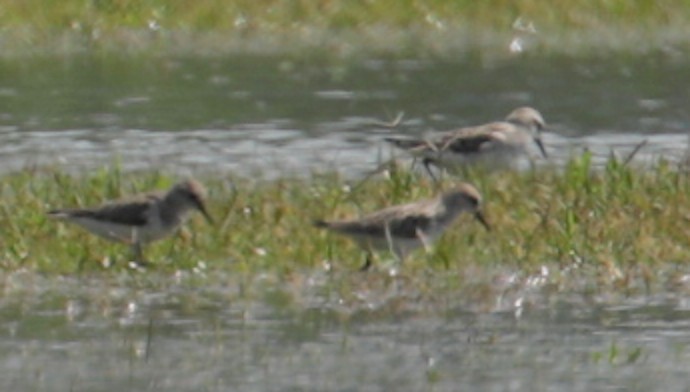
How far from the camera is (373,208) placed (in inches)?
598

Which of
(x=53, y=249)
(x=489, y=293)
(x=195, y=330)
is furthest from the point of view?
(x=53, y=249)

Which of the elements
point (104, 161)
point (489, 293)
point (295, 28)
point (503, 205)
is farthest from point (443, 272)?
point (295, 28)

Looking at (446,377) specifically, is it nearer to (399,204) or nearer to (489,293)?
(489,293)

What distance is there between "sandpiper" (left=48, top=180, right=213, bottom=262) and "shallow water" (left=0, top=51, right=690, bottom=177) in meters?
3.31

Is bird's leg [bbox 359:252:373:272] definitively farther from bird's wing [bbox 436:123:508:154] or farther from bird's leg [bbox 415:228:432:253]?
bird's wing [bbox 436:123:508:154]

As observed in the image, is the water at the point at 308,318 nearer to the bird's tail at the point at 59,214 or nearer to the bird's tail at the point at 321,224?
the bird's tail at the point at 321,224

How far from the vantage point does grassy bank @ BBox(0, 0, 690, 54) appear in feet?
87.5

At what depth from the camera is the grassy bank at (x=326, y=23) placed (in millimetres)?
26672

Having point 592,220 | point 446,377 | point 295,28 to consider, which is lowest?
point 446,377

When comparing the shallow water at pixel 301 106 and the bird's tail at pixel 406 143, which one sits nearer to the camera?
the bird's tail at pixel 406 143

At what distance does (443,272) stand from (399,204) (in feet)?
5.75

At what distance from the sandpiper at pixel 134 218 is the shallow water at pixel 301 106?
3.31 metres

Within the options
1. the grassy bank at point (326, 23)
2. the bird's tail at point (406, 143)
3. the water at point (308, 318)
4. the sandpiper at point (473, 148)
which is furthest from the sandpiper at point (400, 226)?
the grassy bank at point (326, 23)

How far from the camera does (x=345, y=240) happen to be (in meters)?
14.3
